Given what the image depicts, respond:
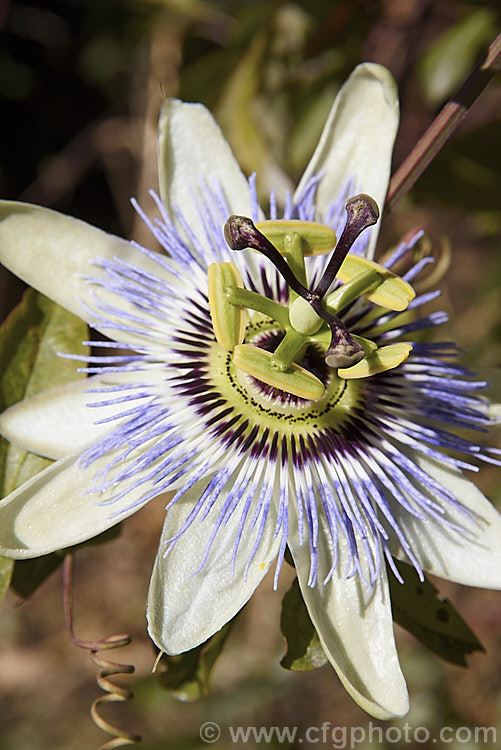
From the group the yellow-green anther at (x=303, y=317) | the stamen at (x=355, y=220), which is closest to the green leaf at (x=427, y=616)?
the yellow-green anther at (x=303, y=317)

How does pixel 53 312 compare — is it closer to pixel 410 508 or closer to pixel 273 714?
pixel 410 508

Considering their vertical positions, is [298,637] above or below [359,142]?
below

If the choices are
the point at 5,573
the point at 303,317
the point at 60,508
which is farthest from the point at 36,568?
the point at 303,317

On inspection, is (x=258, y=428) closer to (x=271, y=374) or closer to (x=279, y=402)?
(x=279, y=402)

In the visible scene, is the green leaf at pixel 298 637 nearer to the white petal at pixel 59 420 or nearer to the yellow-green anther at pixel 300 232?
the white petal at pixel 59 420

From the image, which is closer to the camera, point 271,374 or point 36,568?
point 271,374
